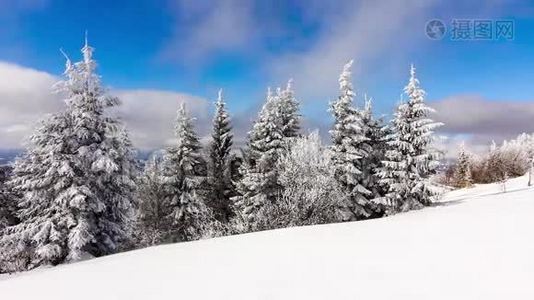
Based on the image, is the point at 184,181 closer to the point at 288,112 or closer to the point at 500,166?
the point at 288,112

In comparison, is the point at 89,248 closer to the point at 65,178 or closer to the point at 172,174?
the point at 65,178

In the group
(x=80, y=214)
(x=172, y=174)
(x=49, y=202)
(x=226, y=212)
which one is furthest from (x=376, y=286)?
(x=226, y=212)

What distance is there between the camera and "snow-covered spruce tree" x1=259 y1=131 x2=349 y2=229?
24156mm

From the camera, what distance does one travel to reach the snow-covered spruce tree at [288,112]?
35.5 meters

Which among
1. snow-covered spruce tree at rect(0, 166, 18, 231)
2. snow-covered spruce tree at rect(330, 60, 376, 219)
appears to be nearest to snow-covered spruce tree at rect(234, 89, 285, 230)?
snow-covered spruce tree at rect(330, 60, 376, 219)

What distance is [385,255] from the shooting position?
10.1m

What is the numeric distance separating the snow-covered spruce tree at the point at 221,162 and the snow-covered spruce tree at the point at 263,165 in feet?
11.6

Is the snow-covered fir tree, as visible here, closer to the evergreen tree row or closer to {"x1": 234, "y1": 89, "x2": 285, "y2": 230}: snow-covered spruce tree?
the evergreen tree row

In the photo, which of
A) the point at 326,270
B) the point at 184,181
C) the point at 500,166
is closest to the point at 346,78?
the point at 184,181

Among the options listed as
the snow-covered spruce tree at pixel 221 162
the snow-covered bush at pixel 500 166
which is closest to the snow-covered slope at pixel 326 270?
the snow-covered spruce tree at pixel 221 162

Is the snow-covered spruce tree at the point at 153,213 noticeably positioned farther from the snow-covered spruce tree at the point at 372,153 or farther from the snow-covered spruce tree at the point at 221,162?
the snow-covered spruce tree at the point at 372,153

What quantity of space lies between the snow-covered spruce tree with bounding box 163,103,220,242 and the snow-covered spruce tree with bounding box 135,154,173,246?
65 cm

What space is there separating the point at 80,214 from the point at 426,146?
22.9 meters

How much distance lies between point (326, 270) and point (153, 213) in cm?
3217
